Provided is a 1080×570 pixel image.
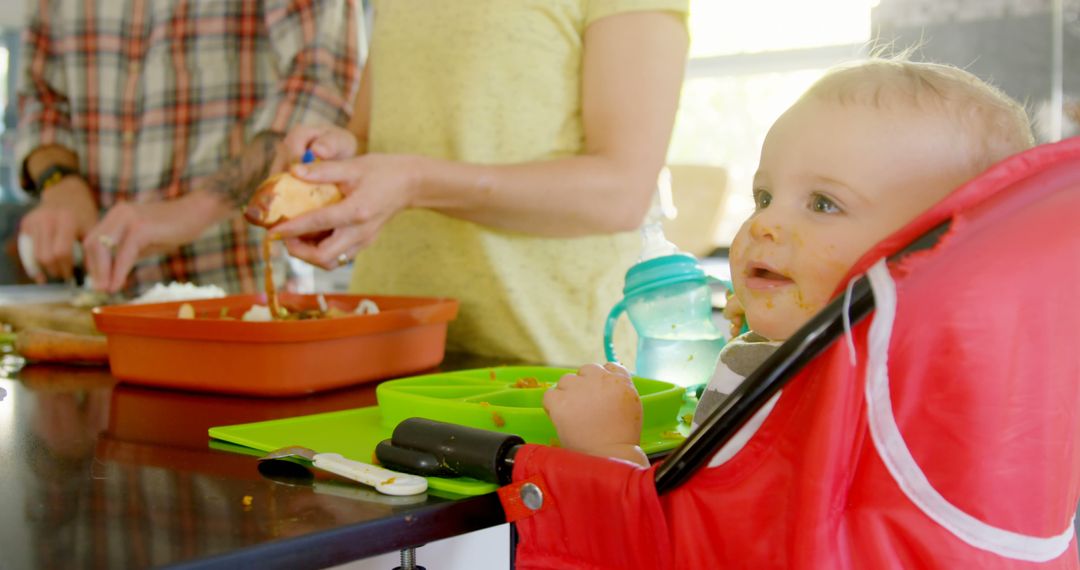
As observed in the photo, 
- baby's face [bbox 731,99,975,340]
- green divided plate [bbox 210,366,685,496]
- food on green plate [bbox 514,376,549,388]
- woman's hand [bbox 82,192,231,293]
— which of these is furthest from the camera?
woman's hand [bbox 82,192,231,293]

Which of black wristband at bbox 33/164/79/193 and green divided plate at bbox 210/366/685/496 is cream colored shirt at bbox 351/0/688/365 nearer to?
green divided plate at bbox 210/366/685/496

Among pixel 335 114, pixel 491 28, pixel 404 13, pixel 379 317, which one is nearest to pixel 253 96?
pixel 335 114

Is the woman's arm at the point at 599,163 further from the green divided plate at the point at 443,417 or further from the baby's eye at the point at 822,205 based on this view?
the baby's eye at the point at 822,205

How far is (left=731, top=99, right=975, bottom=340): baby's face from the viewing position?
67cm

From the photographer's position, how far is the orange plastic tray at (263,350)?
41.7 inches

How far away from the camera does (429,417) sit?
835mm

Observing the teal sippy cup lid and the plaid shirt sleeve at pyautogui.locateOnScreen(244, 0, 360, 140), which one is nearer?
the teal sippy cup lid

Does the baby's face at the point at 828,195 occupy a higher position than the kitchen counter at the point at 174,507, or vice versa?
the baby's face at the point at 828,195

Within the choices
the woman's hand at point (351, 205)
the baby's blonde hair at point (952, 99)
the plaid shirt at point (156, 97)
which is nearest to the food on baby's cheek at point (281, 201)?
the woman's hand at point (351, 205)

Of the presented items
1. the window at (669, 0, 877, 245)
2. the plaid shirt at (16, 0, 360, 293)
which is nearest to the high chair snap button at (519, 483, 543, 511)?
the plaid shirt at (16, 0, 360, 293)

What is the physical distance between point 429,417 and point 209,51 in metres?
1.67

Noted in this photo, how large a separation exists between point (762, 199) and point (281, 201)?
574 mm

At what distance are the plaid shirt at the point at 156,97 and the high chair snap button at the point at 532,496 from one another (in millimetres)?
1637

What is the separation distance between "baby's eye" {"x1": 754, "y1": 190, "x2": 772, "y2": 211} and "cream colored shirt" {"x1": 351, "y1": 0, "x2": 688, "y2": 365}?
72 centimetres
